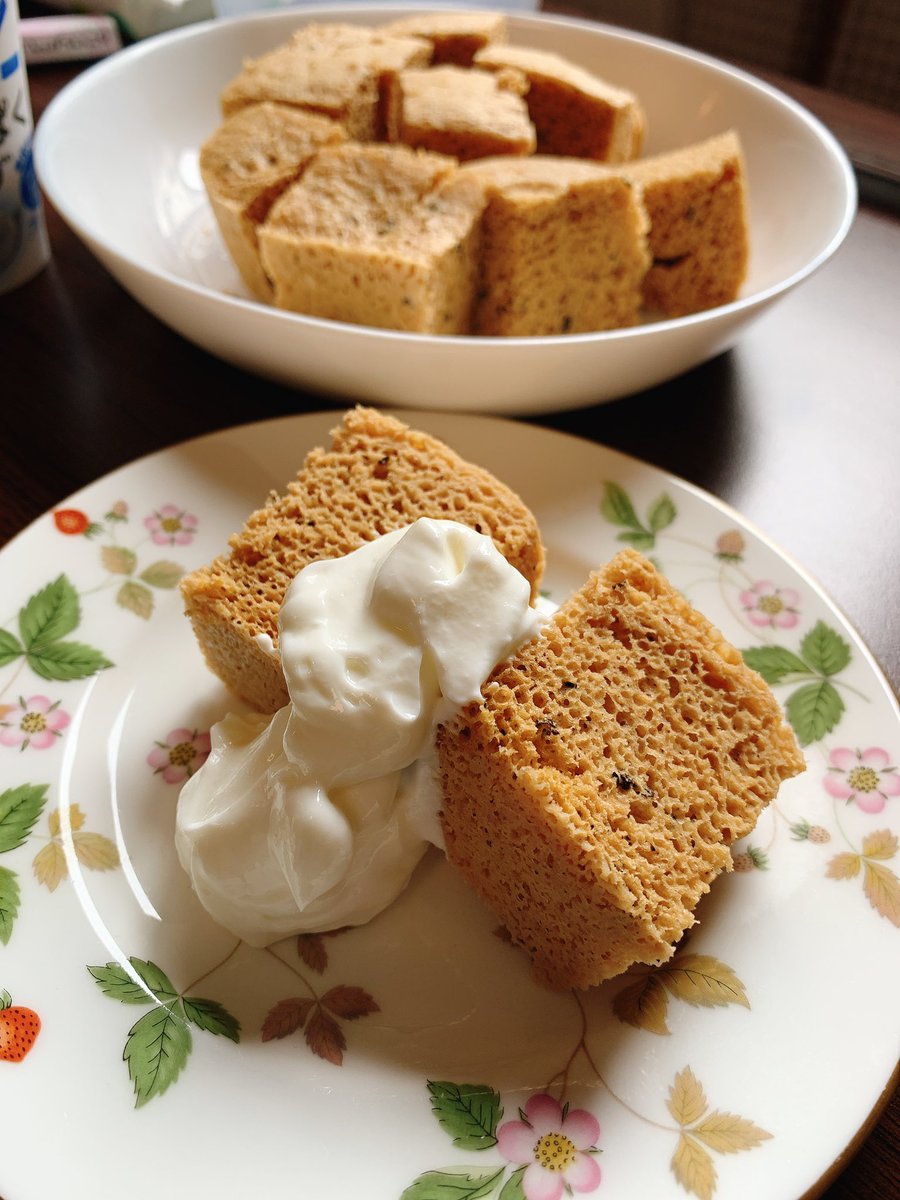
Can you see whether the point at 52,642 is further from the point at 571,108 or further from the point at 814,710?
the point at 571,108

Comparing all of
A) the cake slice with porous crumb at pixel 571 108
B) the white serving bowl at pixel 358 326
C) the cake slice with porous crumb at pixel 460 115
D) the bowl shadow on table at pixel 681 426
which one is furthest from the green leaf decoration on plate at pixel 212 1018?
the cake slice with porous crumb at pixel 571 108

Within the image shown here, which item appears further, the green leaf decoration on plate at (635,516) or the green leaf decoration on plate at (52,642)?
the green leaf decoration on plate at (635,516)

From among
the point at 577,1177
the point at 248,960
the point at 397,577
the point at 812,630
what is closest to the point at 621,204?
the point at 812,630

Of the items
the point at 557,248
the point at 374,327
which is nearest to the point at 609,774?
the point at 374,327

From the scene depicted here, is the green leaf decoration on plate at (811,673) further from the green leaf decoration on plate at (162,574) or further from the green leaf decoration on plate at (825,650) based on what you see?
the green leaf decoration on plate at (162,574)

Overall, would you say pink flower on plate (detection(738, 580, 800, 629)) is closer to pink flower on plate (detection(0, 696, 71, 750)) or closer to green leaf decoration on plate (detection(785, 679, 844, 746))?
green leaf decoration on plate (detection(785, 679, 844, 746))

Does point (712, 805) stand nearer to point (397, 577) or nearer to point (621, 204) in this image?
point (397, 577)
